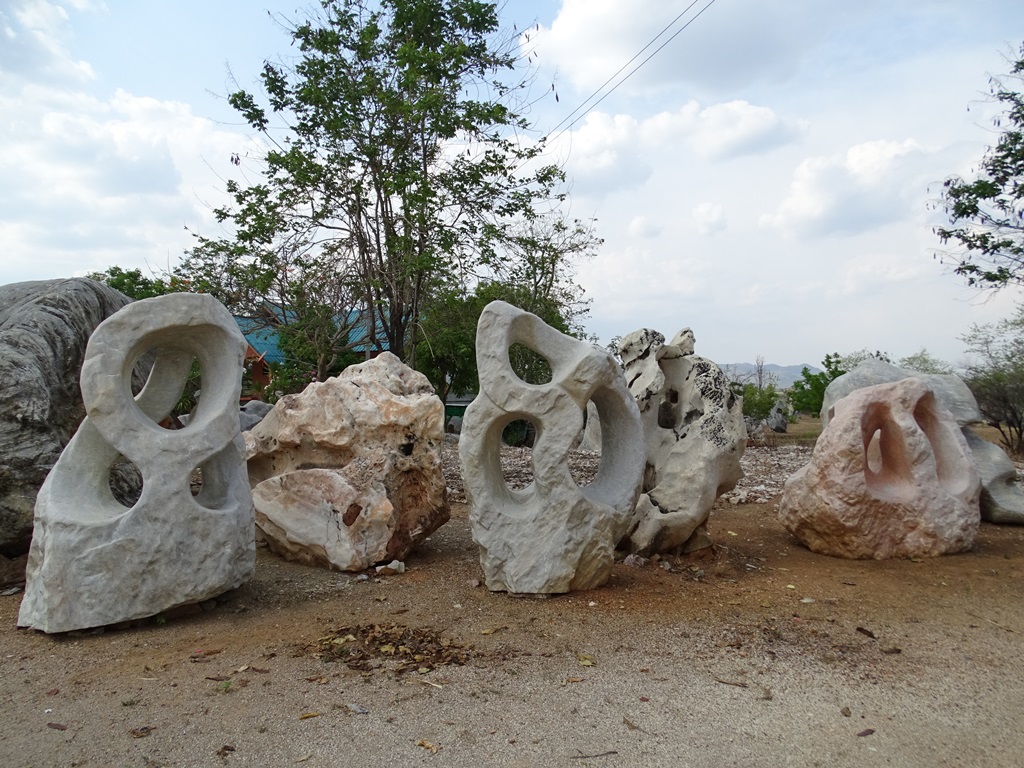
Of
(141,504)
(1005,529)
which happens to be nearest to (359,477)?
(141,504)

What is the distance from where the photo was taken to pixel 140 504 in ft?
16.2

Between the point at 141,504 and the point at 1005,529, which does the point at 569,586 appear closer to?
the point at 141,504

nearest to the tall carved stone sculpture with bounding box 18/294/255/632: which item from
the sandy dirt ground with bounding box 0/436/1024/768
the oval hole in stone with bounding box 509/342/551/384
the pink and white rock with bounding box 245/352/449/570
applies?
the sandy dirt ground with bounding box 0/436/1024/768

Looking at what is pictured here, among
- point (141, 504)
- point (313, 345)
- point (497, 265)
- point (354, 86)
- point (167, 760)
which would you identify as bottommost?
point (167, 760)

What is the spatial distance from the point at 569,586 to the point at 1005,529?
6001 mm

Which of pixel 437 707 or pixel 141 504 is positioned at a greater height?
pixel 141 504

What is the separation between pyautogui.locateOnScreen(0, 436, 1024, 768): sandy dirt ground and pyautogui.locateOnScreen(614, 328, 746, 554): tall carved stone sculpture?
550 millimetres

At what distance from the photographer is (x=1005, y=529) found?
844cm

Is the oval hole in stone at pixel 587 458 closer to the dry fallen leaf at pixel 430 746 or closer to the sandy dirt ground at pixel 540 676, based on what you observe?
the sandy dirt ground at pixel 540 676

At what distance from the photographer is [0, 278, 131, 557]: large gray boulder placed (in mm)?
5840

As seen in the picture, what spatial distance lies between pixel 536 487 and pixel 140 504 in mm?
2836

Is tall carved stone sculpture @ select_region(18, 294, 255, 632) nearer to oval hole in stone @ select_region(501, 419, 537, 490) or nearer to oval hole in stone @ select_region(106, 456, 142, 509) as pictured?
oval hole in stone @ select_region(106, 456, 142, 509)

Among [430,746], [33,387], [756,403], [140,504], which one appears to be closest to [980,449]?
[430,746]

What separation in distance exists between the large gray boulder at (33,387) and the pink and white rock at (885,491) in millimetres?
6814
